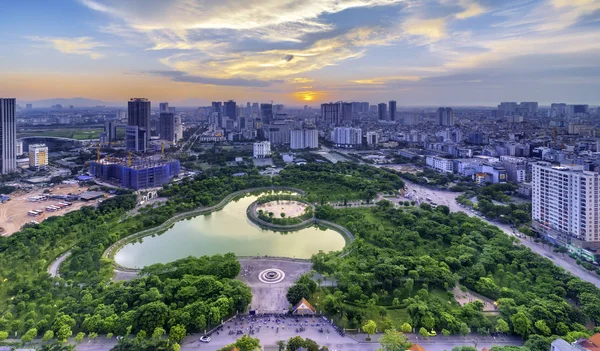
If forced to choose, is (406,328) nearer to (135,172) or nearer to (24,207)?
(135,172)

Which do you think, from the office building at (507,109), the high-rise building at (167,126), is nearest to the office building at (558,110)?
the office building at (507,109)

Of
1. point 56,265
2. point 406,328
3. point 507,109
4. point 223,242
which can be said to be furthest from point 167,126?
point 507,109

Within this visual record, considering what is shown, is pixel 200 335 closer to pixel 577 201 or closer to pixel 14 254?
pixel 14 254

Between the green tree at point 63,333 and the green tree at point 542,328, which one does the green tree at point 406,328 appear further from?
the green tree at point 63,333

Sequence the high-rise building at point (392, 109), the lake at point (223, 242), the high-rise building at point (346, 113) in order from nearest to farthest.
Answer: the lake at point (223, 242) < the high-rise building at point (346, 113) < the high-rise building at point (392, 109)

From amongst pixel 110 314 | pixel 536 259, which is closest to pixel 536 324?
pixel 536 259

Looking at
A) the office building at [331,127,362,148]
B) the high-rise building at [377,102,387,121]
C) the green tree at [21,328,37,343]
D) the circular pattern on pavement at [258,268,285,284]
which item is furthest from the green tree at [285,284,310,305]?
the high-rise building at [377,102,387,121]
